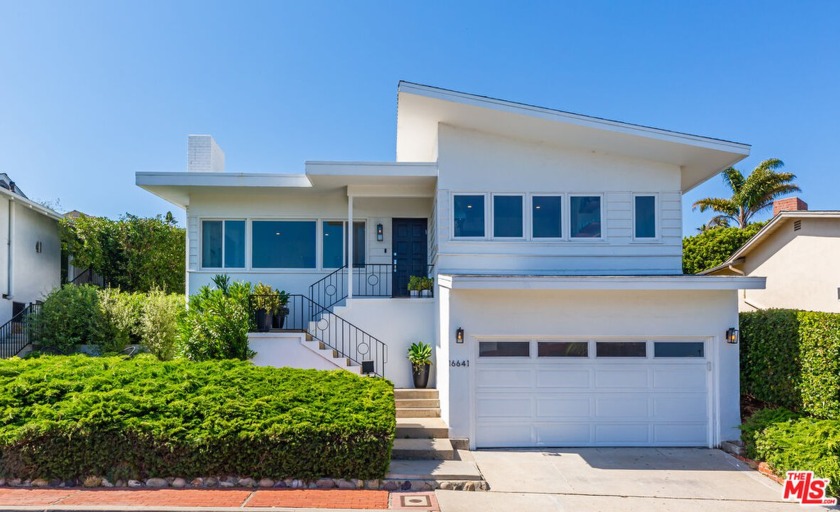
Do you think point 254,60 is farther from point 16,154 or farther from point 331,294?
point 16,154

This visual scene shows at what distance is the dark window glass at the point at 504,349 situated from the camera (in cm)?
899

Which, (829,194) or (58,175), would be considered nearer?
(58,175)

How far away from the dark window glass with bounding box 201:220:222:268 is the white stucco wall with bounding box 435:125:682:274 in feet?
18.1

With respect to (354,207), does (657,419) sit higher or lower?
lower

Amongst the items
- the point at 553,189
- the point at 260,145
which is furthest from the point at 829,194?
the point at 260,145

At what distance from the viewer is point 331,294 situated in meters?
12.2

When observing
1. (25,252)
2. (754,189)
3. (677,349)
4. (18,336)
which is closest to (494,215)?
(677,349)

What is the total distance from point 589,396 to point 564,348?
92 centimetres

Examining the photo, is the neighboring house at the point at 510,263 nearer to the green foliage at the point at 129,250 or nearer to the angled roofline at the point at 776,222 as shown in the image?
the angled roofline at the point at 776,222

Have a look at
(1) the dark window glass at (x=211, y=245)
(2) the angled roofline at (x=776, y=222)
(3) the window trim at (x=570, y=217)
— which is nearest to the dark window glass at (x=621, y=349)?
(3) the window trim at (x=570, y=217)

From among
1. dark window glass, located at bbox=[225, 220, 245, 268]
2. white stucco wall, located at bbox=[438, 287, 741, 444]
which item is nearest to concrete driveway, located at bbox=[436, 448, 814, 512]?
white stucco wall, located at bbox=[438, 287, 741, 444]

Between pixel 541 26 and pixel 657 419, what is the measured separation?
11061mm

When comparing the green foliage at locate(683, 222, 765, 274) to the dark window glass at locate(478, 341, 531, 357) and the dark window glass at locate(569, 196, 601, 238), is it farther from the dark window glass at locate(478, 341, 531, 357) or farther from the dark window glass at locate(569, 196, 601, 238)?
the dark window glass at locate(478, 341, 531, 357)

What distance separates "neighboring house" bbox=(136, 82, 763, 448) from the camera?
8914 millimetres
